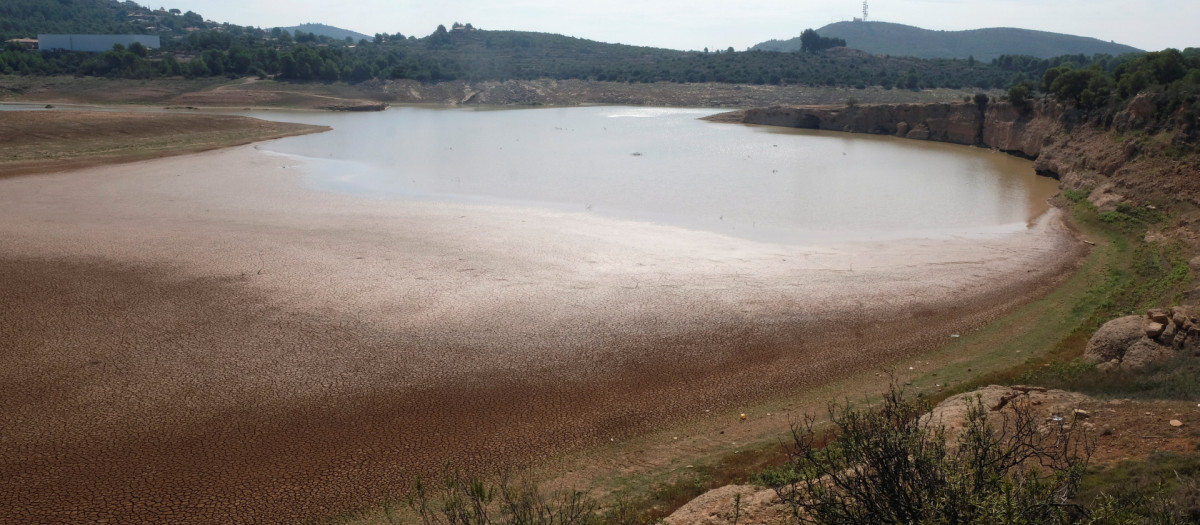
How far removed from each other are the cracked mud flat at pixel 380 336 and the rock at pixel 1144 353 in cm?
357

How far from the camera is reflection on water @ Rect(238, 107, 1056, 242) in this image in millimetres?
27031

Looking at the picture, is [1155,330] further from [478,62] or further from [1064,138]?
[478,62]

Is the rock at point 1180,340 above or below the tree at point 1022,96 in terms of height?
below

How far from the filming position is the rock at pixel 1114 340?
12438 mm

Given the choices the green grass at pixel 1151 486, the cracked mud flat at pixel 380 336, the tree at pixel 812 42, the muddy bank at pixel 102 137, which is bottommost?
the cracked mud flat at pixel 380 336

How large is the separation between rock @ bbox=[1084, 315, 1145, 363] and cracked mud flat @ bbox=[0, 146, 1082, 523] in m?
2.98

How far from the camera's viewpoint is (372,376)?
13047mm

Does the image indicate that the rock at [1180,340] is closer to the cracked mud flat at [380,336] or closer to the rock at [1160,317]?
the rock at [1160,317]

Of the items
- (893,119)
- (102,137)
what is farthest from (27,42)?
(893,119)

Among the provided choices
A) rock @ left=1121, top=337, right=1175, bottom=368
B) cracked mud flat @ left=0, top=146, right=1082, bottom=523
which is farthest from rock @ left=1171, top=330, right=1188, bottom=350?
cracked mud flat @ left=0, top=146, right=1082, bottom=523

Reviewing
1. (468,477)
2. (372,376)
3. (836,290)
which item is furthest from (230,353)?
(836,290)

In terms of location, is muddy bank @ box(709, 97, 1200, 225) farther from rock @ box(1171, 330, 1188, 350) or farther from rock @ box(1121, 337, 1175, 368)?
rock @ box(1121, 337, 1175, 368)

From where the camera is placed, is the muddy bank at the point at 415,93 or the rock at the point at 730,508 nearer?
the rock at the point at 730,508

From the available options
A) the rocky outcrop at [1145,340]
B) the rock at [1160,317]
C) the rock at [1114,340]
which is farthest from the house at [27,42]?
the rock at [1160,317]
